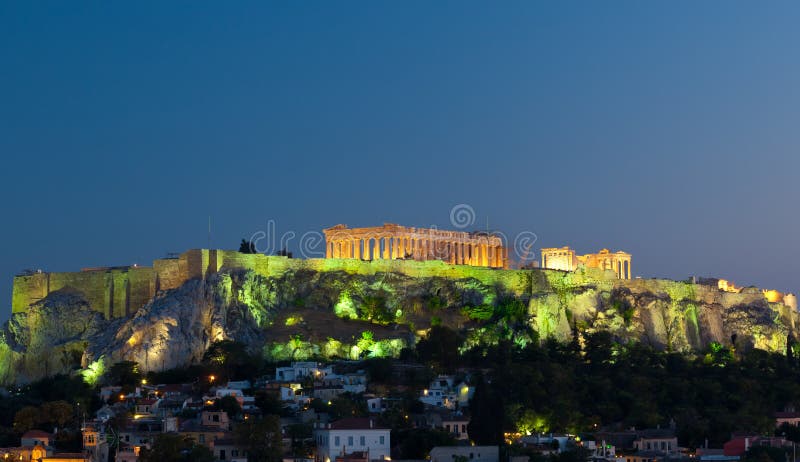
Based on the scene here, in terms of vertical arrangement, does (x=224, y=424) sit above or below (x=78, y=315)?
below

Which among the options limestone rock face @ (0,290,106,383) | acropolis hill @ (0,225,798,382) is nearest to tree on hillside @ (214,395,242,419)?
acropolis hill @ (0,225,798,382)

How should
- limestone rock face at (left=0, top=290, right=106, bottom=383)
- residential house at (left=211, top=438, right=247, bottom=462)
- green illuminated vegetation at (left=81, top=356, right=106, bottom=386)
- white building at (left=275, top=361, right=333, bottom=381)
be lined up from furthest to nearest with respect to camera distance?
limestone rock face at (left=0, top=290, right=106, bottom=383), green illuminated vegetation at (left=81, top=356, right=106, bottom=386), white building at (left=275, top=361, right=333, bottom=381), residential house at (left=211, top=438, right=247, bottom=462)

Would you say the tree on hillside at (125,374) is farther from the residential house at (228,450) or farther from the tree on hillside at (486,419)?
the tree on hillside at (486,419)

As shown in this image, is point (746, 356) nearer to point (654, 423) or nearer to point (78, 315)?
point (654, 423)

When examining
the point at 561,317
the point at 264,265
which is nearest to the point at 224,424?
the point at 264,265

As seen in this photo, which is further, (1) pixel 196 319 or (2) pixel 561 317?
(2) pixel 561 317

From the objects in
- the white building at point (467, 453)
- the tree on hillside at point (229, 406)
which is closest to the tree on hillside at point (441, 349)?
the tree on hillside at point (229, 406)

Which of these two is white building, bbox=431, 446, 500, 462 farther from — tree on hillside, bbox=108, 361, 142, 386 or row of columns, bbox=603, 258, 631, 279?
row of columns, bbox=603, 258, 631, 279

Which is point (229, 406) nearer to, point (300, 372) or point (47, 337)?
point (300, 372)
